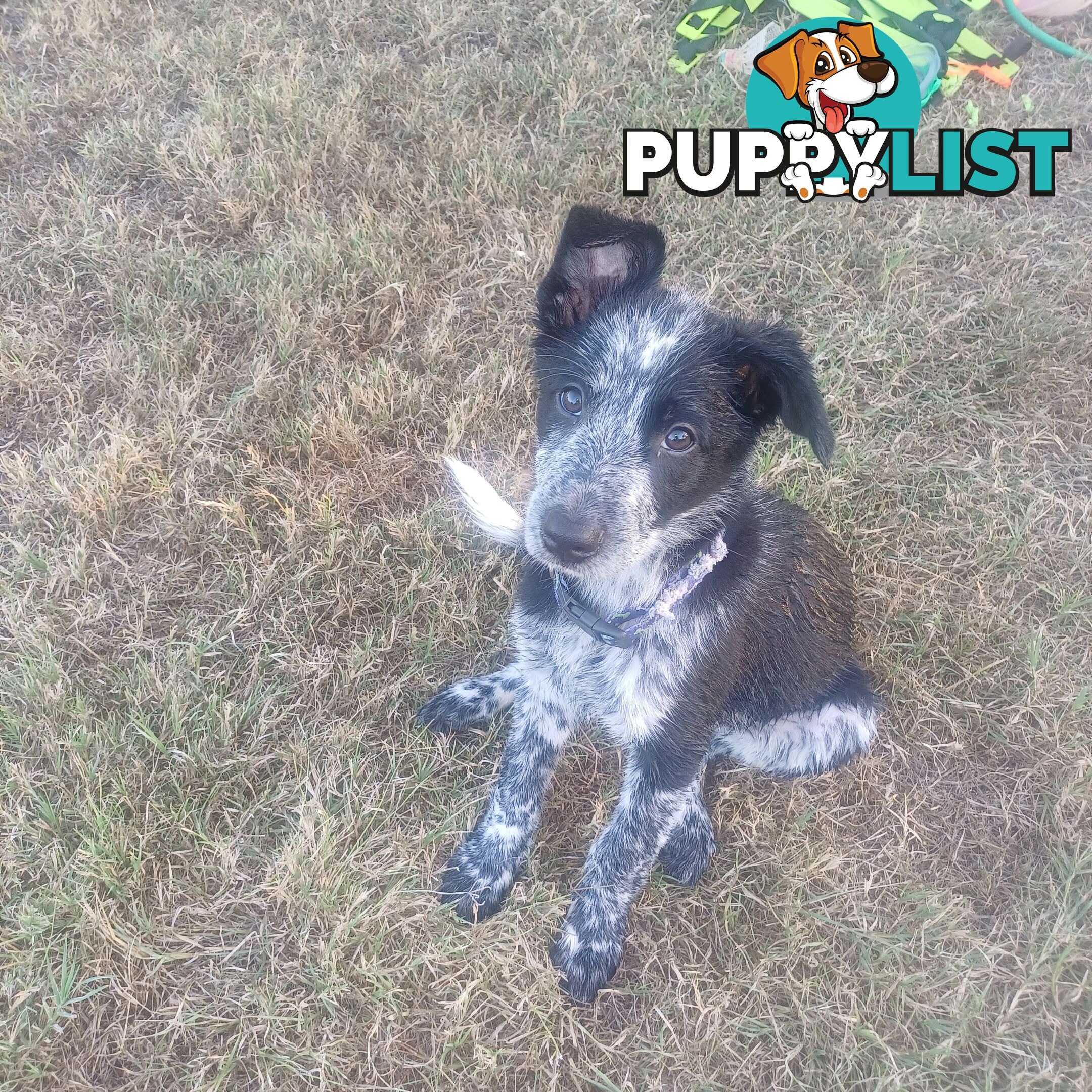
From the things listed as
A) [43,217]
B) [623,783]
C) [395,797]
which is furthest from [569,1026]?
[43,217]

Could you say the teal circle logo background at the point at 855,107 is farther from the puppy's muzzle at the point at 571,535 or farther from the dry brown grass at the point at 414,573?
the puppy's muzzle at the point at 571,535

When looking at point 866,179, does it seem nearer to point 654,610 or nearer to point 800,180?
point 800,180

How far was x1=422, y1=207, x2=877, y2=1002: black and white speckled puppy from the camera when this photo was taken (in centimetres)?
210

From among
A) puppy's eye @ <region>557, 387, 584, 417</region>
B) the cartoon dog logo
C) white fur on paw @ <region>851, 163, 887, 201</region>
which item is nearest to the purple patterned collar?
puppy's eye @ <region>557, 387, 584, 417</region>

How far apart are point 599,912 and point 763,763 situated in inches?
31.7

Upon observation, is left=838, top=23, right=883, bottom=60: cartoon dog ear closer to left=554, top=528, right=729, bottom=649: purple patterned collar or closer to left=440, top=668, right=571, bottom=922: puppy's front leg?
left=554, top=528, right=729, bottom=649: purple patterned collar

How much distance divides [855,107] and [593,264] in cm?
324

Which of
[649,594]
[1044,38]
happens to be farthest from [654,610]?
[1044,38]

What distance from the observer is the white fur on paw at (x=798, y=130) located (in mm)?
4660

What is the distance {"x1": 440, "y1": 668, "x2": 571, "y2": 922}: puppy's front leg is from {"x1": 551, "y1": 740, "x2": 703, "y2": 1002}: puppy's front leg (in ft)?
→ 0.78

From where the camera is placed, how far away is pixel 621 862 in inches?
96.3

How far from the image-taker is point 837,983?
98.5 inches

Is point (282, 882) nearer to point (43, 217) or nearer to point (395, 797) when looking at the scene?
point (395, 797)

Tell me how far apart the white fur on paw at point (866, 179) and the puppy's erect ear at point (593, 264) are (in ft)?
9.36
